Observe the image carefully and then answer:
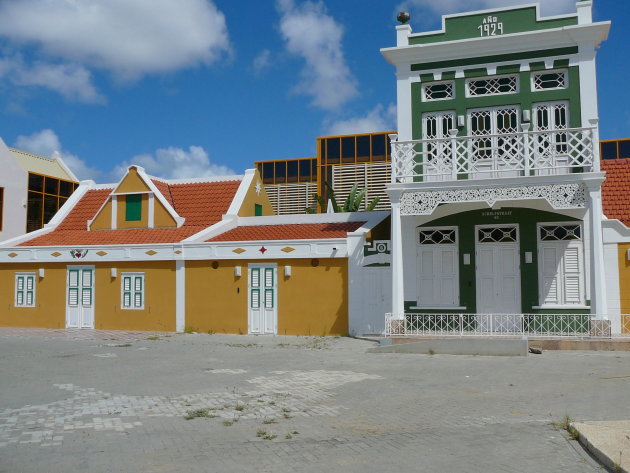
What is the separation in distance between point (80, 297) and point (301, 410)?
14540 mm

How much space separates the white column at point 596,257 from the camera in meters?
14.0

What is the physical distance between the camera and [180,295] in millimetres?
19000

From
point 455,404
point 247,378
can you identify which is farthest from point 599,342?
point 247,378

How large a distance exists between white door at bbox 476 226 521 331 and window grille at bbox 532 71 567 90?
3937 mm

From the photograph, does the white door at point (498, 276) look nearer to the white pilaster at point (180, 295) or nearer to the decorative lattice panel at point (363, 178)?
the white pilaster at point (180, 295)

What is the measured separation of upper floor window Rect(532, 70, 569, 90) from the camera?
53.1ft

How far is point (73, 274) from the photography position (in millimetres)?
20469

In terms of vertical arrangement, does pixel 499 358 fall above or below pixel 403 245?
below

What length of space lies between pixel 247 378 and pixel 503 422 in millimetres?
4805

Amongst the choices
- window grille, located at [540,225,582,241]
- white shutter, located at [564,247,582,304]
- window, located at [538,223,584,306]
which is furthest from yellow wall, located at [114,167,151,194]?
white shutter, located at [564,247,582,304]

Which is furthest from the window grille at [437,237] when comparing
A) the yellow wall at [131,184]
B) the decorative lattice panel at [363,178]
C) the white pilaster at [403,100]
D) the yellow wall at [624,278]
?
the decorative lattice panel at [363,178]

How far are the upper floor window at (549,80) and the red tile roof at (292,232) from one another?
21.6ft

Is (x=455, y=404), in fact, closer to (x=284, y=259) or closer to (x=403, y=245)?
(x=403, y=245)

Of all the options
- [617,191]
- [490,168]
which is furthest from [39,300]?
[617,191]
